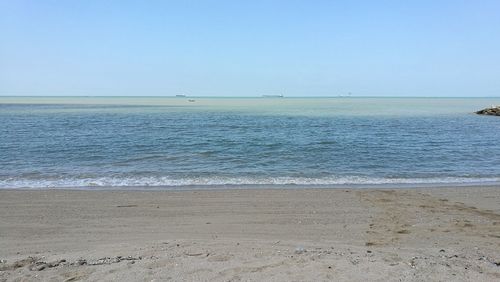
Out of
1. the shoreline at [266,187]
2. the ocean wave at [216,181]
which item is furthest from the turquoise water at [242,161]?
the shoreline at [266,187]

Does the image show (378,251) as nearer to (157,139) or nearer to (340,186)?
(340,186)

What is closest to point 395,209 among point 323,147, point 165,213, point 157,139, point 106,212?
point 165,213

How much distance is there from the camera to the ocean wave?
14.5m

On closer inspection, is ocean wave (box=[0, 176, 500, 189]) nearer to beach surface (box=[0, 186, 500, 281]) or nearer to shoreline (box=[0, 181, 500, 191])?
shoreline (box=[0, 181, 500, 191])

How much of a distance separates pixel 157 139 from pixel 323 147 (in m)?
12.1

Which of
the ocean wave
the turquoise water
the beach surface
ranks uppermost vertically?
the beach surface

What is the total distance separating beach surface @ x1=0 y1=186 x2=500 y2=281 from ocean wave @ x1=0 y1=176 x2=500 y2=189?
145cm

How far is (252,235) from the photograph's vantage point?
8.33 m

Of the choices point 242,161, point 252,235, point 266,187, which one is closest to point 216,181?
point 266,187

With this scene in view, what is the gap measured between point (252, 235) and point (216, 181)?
23.0ft

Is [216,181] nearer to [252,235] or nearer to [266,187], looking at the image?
[266,187]

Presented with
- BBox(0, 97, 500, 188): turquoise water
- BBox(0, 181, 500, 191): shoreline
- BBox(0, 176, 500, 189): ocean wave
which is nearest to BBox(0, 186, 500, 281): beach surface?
Result: BBox(0, 181, 500, 191): shoreline

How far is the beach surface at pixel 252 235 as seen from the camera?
5723 mm

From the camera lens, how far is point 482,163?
63.3 feet
